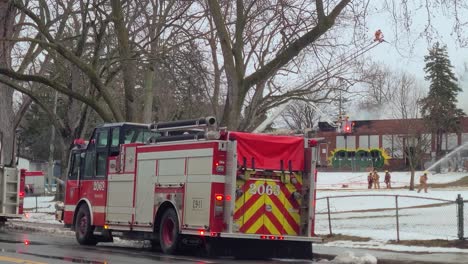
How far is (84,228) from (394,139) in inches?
2450

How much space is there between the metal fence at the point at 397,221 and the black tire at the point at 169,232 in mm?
6365

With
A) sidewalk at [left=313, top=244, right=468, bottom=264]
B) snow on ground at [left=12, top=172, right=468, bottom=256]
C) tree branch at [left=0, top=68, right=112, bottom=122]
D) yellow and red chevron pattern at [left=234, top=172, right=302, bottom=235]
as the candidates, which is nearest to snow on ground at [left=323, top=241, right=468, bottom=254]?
snow on ground at [left=12, top=172, right=468, bottom=256]

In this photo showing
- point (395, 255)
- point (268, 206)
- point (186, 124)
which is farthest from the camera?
point (186, 124)

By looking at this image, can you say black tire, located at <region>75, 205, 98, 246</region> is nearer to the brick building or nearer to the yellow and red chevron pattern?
the yellow and red chevron pattern

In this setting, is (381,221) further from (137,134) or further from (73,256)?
(73,256)

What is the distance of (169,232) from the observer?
1628 centimetres

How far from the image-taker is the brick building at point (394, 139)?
208 feet

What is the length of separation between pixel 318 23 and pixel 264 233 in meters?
8.15

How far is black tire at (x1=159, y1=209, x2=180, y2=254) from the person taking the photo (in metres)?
15.8

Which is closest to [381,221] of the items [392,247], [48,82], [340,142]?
[392,247]

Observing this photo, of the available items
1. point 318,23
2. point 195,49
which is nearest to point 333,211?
point 195,49

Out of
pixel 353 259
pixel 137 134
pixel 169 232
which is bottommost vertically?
pixel 353 259

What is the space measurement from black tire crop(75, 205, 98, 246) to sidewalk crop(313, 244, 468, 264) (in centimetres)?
605

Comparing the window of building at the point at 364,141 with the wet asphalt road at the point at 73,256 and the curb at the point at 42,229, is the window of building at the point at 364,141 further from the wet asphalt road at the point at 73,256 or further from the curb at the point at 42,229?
the wet asphalt road at the point at 73,256
